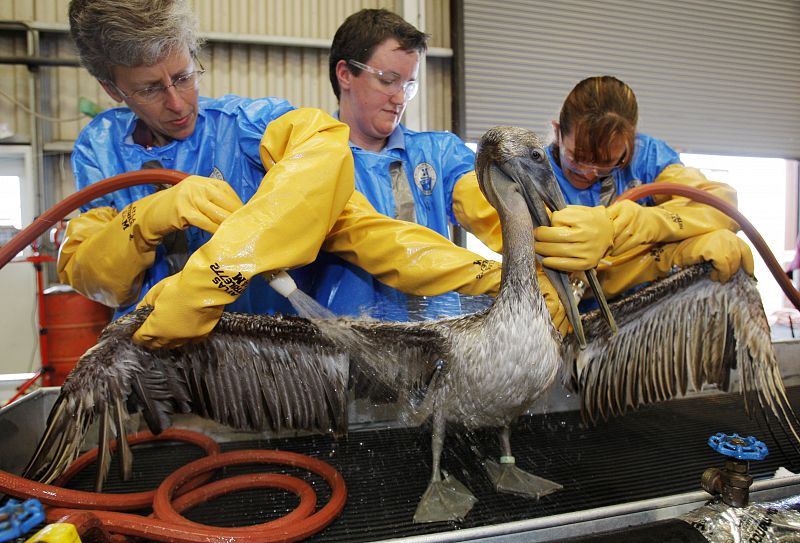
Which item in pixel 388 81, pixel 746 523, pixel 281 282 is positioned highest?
pixel 388 81

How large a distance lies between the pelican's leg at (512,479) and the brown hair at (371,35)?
119 centimetres

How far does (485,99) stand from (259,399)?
11.5 ft

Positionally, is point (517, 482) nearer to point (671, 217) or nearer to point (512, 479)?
point (512, 479)

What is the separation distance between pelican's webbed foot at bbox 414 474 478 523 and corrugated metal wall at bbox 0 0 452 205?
338cm

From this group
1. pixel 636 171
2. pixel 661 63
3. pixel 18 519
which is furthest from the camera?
pixel 661 63

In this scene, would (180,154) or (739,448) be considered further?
(180,154)

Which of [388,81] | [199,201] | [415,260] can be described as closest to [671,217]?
[415,260]

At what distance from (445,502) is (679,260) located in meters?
1.08

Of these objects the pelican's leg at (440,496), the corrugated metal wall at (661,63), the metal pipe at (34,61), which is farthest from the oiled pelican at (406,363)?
the metal pipe at (34,61)

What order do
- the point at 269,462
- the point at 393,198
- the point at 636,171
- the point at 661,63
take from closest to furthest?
the point at 269,462, the point at 393,198, the point at 636,171, the point at 661,63

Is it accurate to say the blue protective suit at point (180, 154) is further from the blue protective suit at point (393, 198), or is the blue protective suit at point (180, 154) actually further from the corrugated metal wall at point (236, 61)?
the corrugated metal wall at point (236, 61)

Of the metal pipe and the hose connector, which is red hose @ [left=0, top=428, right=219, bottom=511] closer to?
the hose connector

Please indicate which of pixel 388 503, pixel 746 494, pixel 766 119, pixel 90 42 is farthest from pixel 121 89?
pixel 766 119

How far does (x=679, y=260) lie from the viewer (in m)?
1.61
